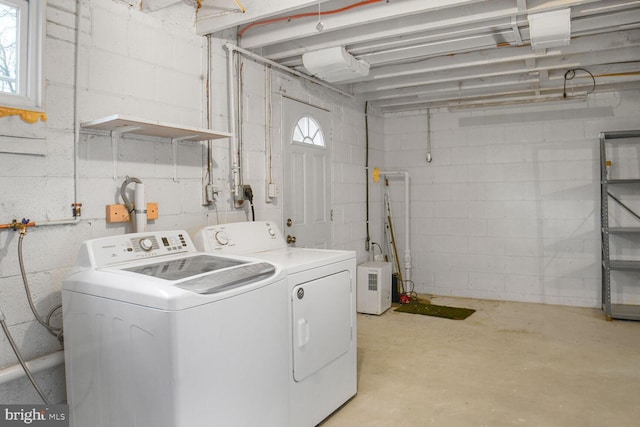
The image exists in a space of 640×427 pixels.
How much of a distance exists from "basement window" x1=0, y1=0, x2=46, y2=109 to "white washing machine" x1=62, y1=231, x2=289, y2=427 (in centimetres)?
71

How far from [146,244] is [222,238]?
0.49 meters

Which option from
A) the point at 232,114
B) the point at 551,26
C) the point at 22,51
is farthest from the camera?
the point at 232,114

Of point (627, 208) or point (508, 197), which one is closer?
point (627, 208)

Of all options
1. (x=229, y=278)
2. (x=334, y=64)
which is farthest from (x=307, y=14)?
(x=229, y=278)

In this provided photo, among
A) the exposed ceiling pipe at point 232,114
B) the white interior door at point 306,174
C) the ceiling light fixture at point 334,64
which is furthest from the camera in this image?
the white interior door at point 306,174

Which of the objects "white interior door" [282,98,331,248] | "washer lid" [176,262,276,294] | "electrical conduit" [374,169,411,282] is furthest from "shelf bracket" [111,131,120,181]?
"electrical conduit" [374,169,411,282]

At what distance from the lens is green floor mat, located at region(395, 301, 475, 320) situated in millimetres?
4383

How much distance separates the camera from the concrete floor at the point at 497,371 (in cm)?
246

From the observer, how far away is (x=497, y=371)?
9.96ft

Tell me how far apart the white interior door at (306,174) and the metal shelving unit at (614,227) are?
2.65 metres

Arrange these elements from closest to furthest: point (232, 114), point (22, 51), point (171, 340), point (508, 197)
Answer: point (171, 340)
point (22, 51)
point (232, 114)
point (508, 197)

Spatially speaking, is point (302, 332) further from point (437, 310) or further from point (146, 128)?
point (437, 310)

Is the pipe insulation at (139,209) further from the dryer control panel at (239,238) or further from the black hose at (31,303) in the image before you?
the black hose at (31,303)

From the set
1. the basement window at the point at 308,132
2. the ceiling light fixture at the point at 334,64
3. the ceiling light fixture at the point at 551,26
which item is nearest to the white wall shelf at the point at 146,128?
the ceiling light fixture at the point at 334,64
